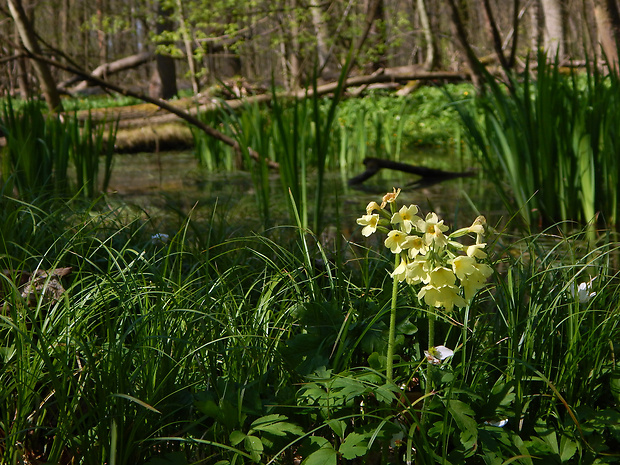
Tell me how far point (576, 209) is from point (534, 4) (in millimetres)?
11649

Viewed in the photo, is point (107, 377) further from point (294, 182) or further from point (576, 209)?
point (576, 209)

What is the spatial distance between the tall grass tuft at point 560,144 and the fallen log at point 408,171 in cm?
154

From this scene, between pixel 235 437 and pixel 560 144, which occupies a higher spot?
pixel 560 144

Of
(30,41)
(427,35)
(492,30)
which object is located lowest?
(492,30)

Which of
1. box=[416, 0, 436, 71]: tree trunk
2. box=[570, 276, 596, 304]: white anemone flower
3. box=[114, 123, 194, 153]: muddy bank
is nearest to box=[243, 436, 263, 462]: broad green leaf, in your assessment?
box=[570, 276, 596, 304]: white anemone flower

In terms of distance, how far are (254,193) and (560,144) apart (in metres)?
2.22

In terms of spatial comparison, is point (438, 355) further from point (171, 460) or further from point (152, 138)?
point (152, 138)

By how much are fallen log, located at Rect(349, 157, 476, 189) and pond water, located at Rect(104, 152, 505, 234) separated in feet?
0.19

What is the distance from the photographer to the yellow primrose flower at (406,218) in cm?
101

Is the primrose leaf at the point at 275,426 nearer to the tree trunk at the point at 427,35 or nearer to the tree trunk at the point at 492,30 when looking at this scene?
the tree trunk at the point at 492,30

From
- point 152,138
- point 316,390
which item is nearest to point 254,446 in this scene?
point 316,390

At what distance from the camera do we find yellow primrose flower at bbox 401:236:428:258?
0.99 meters

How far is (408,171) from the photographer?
4.93 metres

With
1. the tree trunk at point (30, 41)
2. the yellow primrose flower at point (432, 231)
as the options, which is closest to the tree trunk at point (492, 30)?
the tree trunk at point (30, 41)
